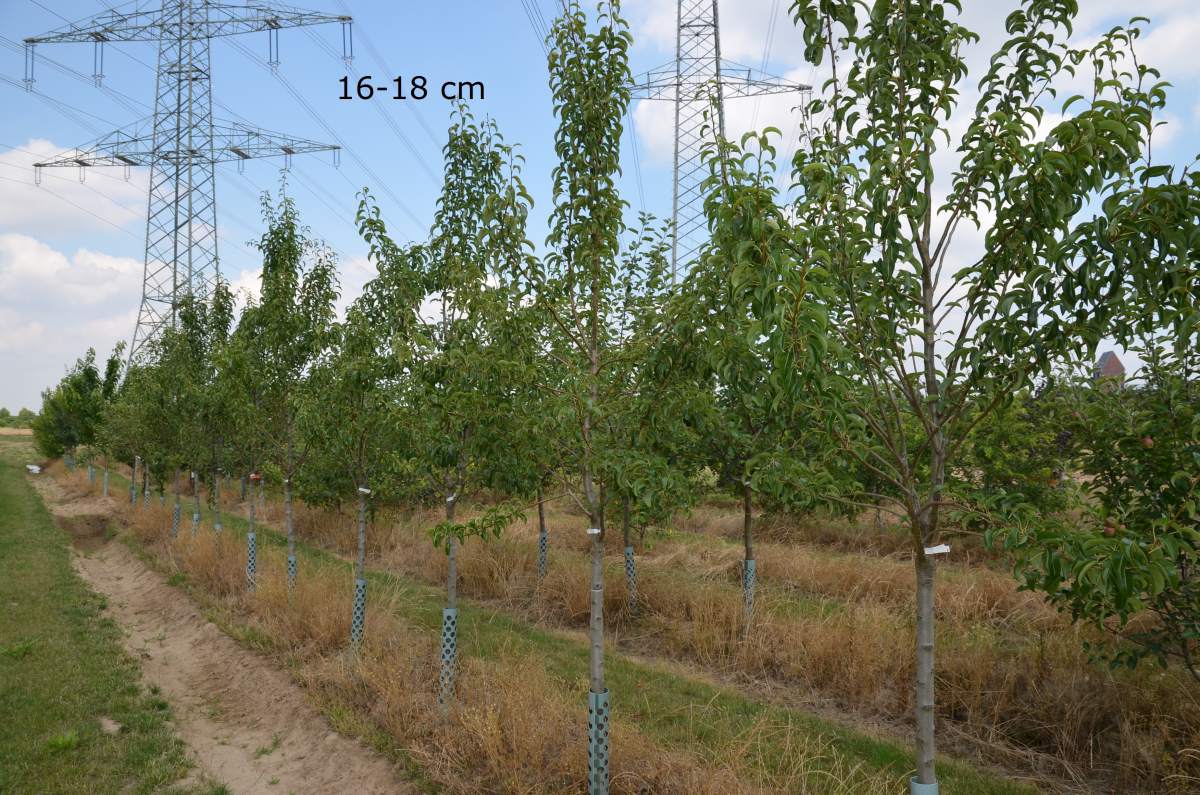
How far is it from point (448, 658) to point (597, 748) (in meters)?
2.23

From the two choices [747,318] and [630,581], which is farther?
[630,581]

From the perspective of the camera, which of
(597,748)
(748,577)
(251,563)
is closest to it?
(597,748)

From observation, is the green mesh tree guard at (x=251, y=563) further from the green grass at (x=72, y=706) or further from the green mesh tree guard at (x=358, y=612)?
the green mesh tree guard at (x=358, y=612)

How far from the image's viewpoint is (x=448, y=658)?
20.2ft

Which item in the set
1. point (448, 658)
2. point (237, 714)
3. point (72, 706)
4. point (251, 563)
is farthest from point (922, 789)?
point (251, 563)

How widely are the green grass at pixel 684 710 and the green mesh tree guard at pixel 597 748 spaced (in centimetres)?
93

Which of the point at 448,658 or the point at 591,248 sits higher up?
the point at 591,248

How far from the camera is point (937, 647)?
7121 mm

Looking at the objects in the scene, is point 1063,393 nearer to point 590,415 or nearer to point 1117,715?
point 1117,715

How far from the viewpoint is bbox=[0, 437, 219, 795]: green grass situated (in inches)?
222

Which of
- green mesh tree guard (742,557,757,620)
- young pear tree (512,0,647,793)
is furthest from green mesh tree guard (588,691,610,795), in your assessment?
green mesh tree guard (742,557,757,620)

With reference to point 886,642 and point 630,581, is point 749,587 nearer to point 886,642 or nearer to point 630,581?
point 886,642

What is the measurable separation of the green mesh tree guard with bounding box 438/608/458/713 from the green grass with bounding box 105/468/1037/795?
2.22 ft

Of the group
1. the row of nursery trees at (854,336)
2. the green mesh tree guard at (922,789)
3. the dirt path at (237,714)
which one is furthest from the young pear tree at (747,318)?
the dirt path at (237,714)
